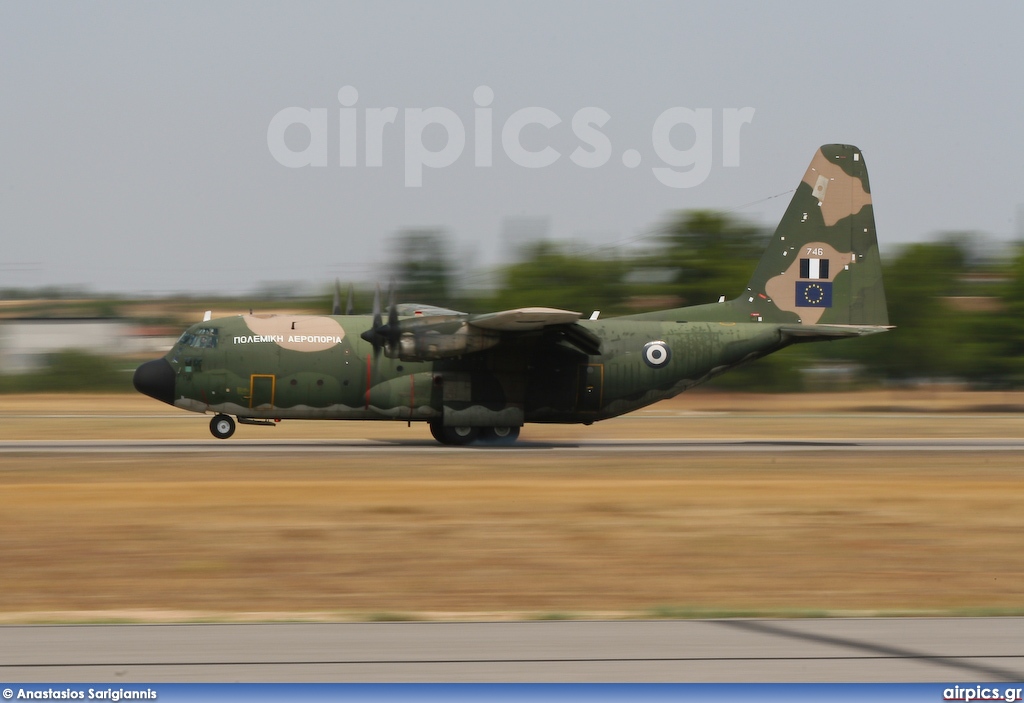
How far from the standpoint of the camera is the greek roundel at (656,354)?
29547mm

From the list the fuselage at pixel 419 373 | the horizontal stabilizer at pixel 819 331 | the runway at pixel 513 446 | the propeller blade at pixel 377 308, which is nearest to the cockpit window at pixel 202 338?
the fuselage at pixel 419 373

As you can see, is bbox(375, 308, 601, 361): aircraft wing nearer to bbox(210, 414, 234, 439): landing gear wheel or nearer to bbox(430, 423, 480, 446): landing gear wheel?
bbox(430, 423, 480, 446): landing gear wheel

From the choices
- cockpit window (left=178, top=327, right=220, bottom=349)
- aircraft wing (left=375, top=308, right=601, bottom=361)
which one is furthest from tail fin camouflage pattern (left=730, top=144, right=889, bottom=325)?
cockpit window (left=178, top=327, right=220, bottom=349)

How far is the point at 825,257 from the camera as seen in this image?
103 ft

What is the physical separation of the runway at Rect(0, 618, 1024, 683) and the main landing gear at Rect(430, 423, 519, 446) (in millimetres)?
20190

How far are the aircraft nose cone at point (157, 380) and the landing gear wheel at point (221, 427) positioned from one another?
1480 mm

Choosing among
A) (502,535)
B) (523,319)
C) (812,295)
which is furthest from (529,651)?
(812,295)

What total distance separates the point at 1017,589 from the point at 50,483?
1673 cm

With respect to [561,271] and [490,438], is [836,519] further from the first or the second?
[561,271]

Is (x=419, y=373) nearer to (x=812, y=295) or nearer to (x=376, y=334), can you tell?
(x=376, y=334)

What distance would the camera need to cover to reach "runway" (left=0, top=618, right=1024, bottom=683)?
7.68 metres

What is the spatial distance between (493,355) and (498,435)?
2.45 meters

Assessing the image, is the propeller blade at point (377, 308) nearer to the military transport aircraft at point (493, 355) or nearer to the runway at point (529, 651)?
the military transport aircraft at point (493, 355)

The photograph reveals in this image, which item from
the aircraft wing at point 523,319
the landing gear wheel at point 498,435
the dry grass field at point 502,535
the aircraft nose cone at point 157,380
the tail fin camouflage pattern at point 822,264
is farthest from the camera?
the tail fin camouflage pattern at point 822,264
